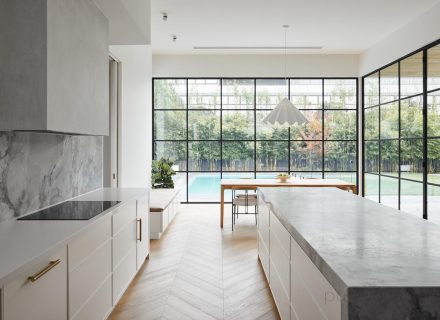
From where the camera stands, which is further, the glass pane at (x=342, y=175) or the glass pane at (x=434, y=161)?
the glass pane at (x=342, y=175)

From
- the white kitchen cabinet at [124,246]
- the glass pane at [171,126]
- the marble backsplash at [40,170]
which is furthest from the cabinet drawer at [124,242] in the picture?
the glass pane at [171,126]

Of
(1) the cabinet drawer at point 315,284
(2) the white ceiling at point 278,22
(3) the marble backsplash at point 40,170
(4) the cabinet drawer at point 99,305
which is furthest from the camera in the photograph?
(2) the white ceiling at point 278,22

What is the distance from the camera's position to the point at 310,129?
8016mm

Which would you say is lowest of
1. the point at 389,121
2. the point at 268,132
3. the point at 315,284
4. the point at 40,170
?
the point at 315,284

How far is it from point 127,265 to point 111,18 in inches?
79.4

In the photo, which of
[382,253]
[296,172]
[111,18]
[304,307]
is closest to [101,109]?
[111,18]

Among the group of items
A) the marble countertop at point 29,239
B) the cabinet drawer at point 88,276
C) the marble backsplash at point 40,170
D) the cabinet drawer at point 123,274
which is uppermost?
the marble backsplash at point 40,170

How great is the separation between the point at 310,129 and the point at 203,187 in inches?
103

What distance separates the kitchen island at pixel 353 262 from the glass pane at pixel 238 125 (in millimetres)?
5287

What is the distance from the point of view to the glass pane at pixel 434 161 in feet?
17.1

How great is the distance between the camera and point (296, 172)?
8.02 m

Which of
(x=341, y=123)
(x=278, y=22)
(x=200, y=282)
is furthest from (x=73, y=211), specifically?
(x=341, y=123)

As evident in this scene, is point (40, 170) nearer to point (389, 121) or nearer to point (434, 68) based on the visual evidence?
point (434, 68)

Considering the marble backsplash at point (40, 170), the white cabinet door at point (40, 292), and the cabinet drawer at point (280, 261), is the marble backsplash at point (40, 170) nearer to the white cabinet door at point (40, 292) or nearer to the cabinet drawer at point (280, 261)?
the white cabinet door at point (40, 292)
